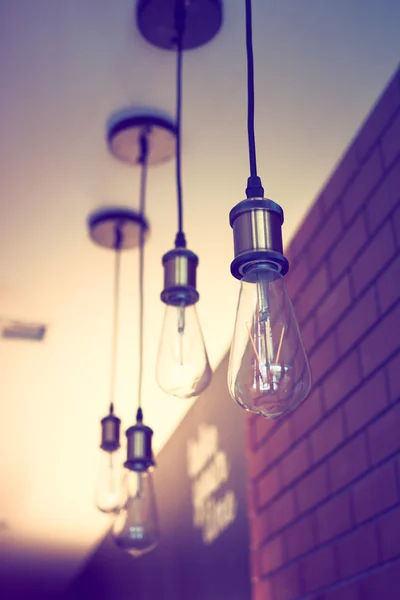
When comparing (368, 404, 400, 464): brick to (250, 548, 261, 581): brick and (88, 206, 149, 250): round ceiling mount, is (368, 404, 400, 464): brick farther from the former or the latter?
(88, 206, 149, 250): round ceiling mount

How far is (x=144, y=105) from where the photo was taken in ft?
4.60

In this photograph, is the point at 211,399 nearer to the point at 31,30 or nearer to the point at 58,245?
the point at 58,245

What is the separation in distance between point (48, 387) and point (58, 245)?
0.94 meters

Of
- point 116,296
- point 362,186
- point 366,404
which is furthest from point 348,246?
point 116,296

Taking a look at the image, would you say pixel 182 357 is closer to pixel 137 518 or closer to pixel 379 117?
pixel 137 518

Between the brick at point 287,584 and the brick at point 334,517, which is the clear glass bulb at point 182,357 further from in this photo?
the brick at point 287,584

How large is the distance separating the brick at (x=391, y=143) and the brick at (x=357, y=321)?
0.24 metres

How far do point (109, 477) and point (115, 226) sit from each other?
634 mm

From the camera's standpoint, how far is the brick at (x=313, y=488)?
1395 millimetres

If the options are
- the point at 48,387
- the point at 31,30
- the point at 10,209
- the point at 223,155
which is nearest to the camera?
the point at 31,30

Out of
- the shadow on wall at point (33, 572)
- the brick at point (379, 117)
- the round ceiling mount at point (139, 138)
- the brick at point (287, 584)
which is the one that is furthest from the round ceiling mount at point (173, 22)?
the shadow on wall at point (33, 572)

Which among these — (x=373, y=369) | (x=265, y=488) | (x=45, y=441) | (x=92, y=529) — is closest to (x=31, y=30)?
(x=373, y=369)

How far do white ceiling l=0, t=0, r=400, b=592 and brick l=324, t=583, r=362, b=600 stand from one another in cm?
87

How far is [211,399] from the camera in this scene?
8.13ft
